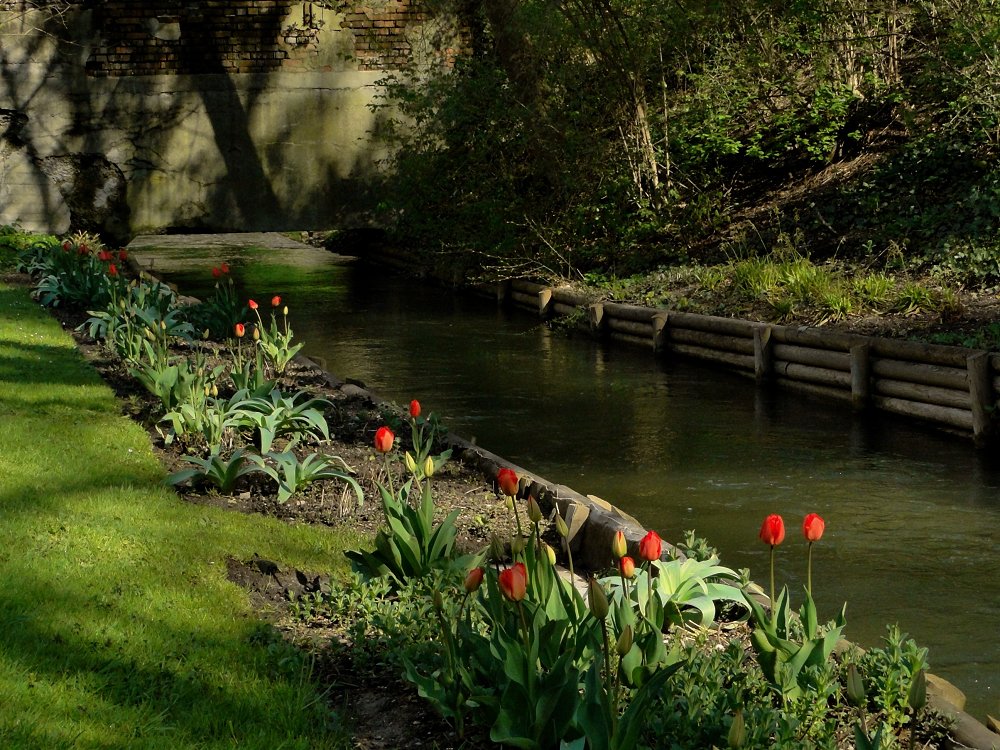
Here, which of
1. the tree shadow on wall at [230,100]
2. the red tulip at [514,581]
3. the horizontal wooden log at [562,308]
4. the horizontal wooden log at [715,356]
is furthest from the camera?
the tree shadow on wall at [230,100]

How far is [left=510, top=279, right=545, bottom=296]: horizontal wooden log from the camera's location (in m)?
19.5

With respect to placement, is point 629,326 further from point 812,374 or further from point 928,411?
point 928,411

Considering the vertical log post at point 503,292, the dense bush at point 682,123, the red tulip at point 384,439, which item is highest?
the dense bush at point 682,123

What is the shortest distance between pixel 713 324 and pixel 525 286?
6.27 metres

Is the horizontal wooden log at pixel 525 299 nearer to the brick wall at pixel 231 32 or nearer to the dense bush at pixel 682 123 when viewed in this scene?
the dense bush at pixel 682 123

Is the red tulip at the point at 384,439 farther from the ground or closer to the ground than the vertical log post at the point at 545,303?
farther from the ground

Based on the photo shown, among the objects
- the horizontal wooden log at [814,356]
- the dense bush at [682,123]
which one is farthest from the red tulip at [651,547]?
the dense bush at [682,123]

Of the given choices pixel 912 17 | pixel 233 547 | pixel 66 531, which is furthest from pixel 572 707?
pixel 912 17

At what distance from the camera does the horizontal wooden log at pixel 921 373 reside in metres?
10.3

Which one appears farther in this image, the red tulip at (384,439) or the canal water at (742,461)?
the canal water at (742,461)

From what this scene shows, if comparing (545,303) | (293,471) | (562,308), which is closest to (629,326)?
(562,308)

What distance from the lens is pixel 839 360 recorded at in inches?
471

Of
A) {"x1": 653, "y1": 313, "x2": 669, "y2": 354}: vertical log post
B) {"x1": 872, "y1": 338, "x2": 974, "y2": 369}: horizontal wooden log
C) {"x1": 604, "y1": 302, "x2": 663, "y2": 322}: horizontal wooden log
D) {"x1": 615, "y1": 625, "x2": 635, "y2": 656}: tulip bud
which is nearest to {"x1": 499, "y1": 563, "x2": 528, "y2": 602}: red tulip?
{"x1": 615, "y1": 625, "x2": 635, "y2": 656}: tulip bud

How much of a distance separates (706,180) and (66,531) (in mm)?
14389
